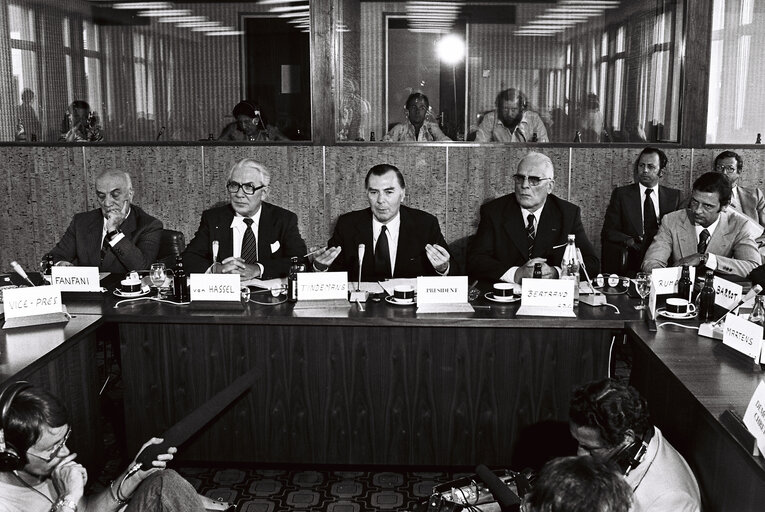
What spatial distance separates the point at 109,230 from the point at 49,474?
228 centimetres

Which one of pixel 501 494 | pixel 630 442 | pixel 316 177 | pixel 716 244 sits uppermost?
pixel 316 177

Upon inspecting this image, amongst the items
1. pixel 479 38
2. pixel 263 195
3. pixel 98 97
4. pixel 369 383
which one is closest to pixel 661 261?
pixel 369 383

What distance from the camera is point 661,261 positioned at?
3.86 m

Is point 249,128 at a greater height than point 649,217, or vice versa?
point 249,128

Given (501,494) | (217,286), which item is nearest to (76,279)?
(217,286)

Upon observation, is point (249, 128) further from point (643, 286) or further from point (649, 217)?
point (643, 286)

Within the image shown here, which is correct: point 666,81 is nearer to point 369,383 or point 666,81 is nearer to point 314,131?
point 314,131

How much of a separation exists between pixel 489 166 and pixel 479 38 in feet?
6.16

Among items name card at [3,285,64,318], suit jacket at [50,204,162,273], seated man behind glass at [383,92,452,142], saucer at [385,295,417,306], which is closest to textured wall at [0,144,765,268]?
seated man behind glass at [383,92,452,142]

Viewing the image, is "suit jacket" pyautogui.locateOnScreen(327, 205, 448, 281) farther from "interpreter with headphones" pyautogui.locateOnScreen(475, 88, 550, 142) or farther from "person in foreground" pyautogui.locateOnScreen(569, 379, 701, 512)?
"interpreter with headphones" pyautogui.locateOnScreen(475, 88, 550, 142)

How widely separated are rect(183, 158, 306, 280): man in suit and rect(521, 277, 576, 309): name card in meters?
1.38

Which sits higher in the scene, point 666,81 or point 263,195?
point 666,81

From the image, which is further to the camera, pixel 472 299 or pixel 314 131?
pixel 314 131

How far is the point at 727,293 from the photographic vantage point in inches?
112
